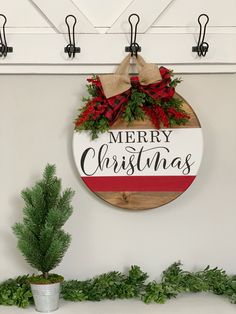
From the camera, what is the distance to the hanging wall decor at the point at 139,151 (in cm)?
131

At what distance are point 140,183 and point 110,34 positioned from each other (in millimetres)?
425

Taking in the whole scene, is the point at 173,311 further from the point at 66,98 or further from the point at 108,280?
the point at 66,98

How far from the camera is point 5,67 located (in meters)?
1.35

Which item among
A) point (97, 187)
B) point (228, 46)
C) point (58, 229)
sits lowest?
point (58, 229)

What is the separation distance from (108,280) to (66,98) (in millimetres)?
523

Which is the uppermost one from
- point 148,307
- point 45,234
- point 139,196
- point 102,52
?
point 102,52

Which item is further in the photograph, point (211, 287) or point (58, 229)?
point (211, 287)

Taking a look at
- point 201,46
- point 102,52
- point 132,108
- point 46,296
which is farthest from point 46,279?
point 201,46

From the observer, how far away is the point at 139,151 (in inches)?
52.4

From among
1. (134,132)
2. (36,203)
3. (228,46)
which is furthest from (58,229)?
(228,46)

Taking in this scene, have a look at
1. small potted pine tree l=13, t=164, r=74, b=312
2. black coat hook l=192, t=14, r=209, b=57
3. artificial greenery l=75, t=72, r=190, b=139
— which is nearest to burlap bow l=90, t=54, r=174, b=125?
artificial greenery l=75, t=72, r=190, b=139

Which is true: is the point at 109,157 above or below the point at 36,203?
above

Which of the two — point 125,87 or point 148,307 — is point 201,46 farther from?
point 148,307

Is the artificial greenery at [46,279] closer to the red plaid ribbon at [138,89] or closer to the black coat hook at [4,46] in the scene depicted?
the red plaid ribbon at [138,89]
